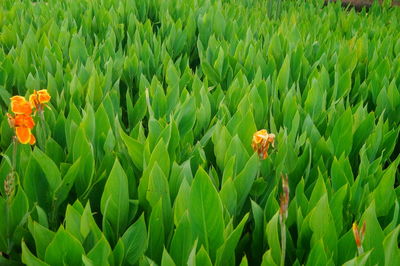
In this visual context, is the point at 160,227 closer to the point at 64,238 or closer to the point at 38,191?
the point at 64,238

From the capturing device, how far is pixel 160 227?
1398 mm

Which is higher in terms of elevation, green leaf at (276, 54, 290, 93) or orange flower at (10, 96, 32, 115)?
orange flower at (10, 96, 32, 115)

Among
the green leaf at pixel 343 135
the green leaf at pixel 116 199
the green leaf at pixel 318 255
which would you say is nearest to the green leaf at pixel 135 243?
the green leaf at pixel 116 199

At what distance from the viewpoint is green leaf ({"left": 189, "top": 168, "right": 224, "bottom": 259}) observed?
1.34 metres

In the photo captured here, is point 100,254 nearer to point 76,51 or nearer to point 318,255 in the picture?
point 318,255

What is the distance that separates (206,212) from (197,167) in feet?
1.51

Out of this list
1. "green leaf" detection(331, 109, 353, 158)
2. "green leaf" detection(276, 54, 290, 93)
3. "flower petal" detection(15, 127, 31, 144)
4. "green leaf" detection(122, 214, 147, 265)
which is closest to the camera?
"green leaf" detection(122, 214, 147, 265)

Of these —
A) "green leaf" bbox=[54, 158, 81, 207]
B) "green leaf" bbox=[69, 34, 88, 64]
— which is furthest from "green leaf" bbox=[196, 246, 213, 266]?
"green leaf" bbox=[69, 34, 88, 64]

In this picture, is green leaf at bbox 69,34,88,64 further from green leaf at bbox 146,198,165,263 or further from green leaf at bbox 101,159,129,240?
green leaf at bbox 146,198,165,263

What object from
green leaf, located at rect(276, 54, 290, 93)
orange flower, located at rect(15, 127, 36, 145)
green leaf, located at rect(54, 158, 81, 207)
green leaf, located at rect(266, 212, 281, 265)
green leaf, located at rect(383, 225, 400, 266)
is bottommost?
green leaf, located at rect(276, 54, 290, 93)

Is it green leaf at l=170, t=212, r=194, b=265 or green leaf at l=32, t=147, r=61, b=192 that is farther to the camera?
green leaf at l=32, t=147, r=61, b=192

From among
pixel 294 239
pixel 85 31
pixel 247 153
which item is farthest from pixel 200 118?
pixel 85 31

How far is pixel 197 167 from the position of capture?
1.80m

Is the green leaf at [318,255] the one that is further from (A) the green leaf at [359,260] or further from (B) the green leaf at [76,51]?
(B) the green leaf at [76,51]
